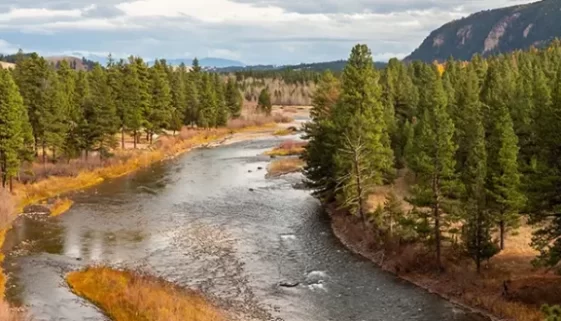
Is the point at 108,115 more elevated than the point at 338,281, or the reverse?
the point at 108,115

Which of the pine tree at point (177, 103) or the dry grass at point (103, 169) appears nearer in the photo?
the dry grass at point (103, 169)

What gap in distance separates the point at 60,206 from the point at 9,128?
9.62 m

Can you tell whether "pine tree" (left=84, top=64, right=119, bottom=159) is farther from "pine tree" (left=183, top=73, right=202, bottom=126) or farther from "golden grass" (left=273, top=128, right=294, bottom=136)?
"golden grass" (left=273, top=128, right=294, bottom=136)

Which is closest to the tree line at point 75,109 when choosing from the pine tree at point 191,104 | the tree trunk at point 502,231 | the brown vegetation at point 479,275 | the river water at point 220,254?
the pine tree at point 191,104

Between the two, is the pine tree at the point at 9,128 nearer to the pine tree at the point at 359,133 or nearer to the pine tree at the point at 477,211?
the pine tree at the point at 359,133

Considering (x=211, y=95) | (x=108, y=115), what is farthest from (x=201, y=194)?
(x=211, y=95)

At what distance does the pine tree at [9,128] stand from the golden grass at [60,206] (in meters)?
5.73

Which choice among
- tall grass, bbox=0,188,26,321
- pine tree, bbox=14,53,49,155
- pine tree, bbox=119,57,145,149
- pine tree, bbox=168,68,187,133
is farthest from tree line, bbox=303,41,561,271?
pine tree, bbox=168,68,187,133

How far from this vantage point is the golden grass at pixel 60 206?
57.6 meters

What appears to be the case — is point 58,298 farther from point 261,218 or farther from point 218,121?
point 218,121

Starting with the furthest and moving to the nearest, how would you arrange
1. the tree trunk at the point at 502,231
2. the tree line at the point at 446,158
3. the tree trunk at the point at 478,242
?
1. the tree trunk at the point at 502,231
2. the tree trunk at the point at 478,242
3. the tree line at the point at 446,158

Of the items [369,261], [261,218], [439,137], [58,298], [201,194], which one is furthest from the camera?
[201,194]

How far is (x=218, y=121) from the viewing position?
134 metres

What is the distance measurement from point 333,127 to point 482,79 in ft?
168
